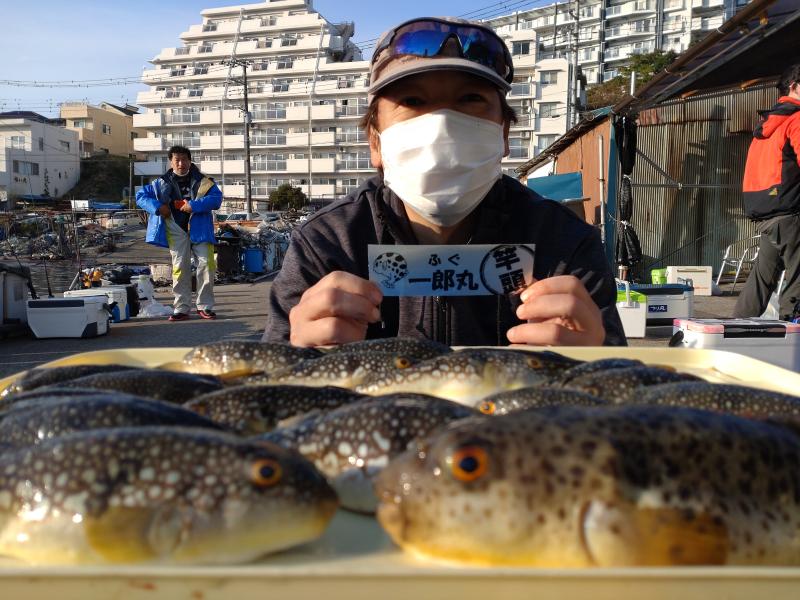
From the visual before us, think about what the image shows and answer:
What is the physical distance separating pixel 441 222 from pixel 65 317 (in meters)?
8.56

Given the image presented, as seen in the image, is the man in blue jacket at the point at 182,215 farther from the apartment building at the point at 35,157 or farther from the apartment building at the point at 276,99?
the apartment building at the point at 35,157

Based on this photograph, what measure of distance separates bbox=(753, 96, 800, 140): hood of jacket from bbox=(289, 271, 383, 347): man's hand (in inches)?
241

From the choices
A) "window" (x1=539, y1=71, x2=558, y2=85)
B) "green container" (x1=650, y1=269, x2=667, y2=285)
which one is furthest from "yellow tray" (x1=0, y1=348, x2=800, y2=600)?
"window" (x1=539, y1=71, x2=558, y2=85)

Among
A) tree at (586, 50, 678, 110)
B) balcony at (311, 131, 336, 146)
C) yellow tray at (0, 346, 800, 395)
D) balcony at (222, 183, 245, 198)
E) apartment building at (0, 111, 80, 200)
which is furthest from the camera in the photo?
balcony at (222, 183, 245, 198)

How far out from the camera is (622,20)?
311 feet

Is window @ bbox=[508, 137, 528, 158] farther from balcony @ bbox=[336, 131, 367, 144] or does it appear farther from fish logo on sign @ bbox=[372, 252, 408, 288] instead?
fish logo on sign @ bbox=[372, 252, 408, 288]

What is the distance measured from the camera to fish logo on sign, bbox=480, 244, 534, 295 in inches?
100

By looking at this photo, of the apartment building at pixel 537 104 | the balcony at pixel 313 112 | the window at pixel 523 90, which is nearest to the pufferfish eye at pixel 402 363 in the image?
the apartment building at pixel 537 104

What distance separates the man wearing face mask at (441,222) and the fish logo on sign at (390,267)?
0.40 ft

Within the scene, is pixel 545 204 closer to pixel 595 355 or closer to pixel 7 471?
pixel 595 355

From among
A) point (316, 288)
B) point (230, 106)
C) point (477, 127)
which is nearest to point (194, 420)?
point (316, 288)

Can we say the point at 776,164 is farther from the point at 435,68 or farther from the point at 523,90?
the point at 523,90

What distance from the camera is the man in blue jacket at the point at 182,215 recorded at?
1078 centimetres

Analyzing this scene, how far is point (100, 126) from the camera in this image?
324 feet
